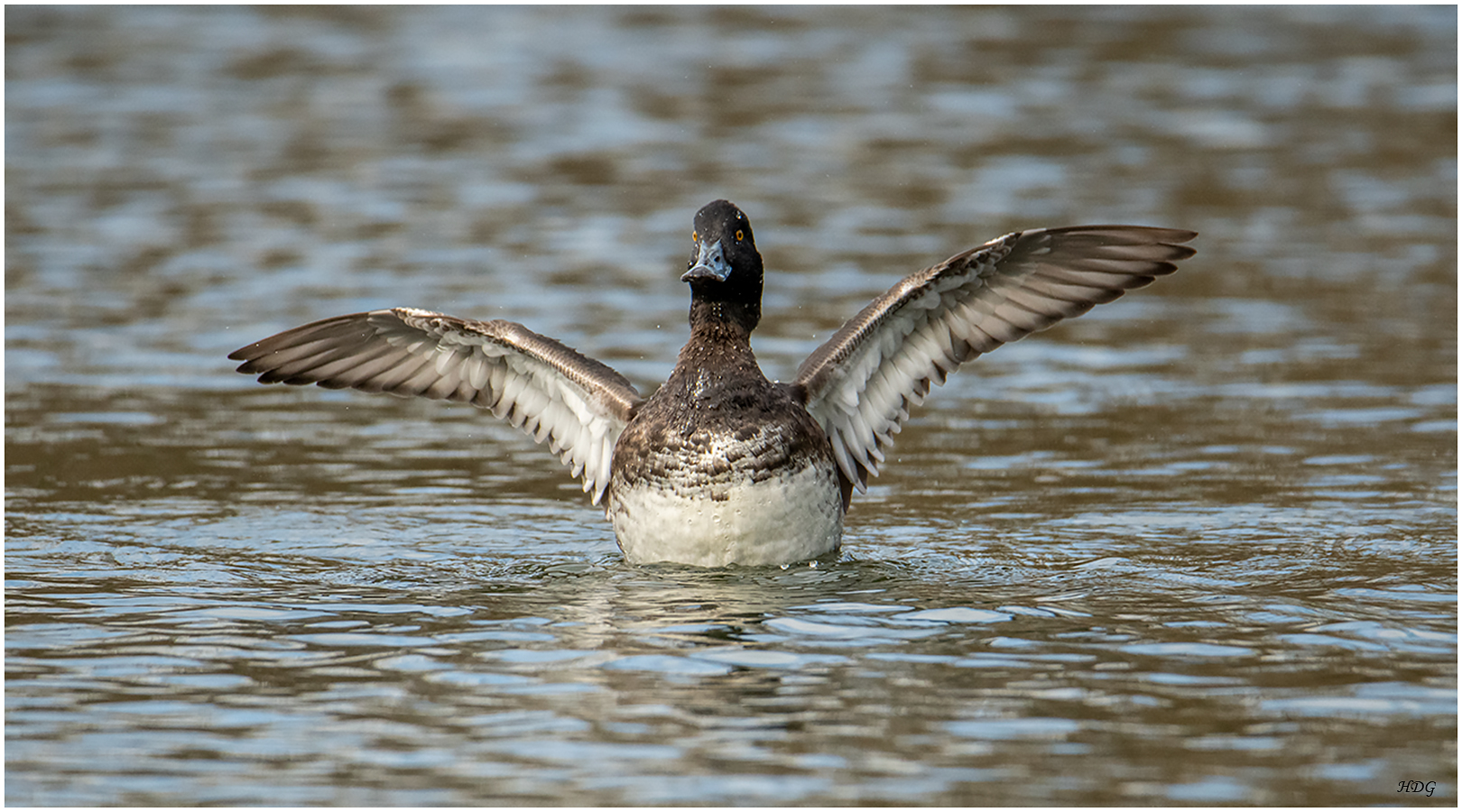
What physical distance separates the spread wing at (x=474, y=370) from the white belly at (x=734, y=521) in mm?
903

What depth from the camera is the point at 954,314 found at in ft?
32.9

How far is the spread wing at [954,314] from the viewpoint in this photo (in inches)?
376

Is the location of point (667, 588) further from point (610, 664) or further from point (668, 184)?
point (668, 184)

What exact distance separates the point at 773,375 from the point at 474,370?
374cm

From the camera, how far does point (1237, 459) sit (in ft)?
40.4

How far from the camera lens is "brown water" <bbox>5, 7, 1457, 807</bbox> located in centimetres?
710

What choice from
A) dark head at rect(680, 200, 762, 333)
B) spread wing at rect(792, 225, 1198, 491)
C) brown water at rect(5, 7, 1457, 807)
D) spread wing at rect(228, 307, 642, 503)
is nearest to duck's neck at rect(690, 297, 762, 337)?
dark head at rect(680, 200, 762, 333)

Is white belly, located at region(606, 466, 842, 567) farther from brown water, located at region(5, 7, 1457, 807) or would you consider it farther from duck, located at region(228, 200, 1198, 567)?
brown water, located at region(5, 7, 1457, 807)

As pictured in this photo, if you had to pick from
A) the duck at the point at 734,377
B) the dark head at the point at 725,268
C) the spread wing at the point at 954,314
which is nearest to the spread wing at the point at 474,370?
the duck at the point at 734,377

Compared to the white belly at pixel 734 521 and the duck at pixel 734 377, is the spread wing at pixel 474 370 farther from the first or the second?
the white belly at pixel 734 521

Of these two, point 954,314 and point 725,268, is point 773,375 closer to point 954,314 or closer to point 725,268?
point 954,314

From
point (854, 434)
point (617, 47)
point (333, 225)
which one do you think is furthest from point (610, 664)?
point (617, 47)

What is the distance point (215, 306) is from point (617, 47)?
40.3 ft

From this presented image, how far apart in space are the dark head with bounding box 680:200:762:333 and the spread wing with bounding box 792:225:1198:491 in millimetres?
462
